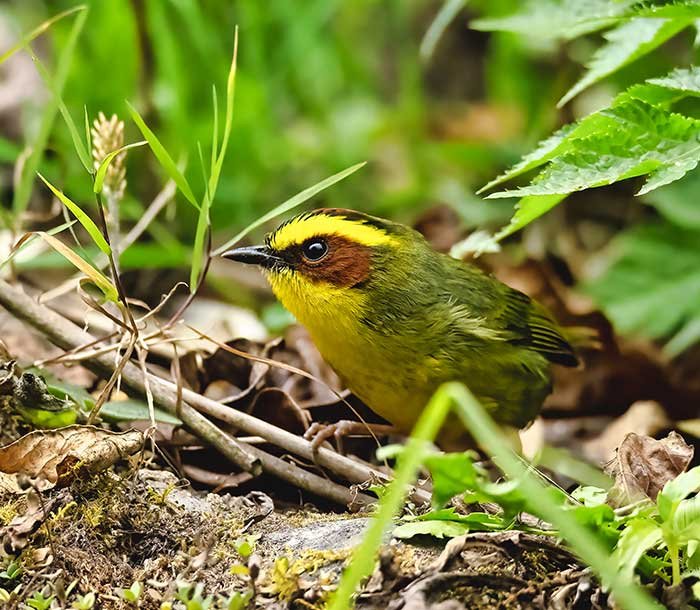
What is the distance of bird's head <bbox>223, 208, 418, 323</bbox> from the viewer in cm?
369

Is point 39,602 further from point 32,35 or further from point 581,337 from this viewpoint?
point 581,337

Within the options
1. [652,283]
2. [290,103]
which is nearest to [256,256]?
[652,283]

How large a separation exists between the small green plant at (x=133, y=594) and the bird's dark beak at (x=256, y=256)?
61.9 inches

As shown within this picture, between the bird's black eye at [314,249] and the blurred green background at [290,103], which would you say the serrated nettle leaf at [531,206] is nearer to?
the bird's black eye at [314,249]

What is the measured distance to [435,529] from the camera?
7.94ft

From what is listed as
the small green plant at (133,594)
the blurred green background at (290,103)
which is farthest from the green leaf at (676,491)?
the blurred green background at (290,103)

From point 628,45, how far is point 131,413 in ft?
6.76

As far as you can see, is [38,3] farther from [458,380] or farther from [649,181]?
[649,181]

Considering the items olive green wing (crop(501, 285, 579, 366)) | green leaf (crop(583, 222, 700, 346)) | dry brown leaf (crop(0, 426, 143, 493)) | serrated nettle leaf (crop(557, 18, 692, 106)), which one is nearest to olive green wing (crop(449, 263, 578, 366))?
olive green wing (crop(501, 285, 579, 366))

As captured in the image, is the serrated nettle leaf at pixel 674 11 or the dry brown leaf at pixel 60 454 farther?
the serrated nettle leaf at pixel 674 11

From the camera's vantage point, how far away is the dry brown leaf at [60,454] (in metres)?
2.64

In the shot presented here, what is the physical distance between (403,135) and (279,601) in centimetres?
537

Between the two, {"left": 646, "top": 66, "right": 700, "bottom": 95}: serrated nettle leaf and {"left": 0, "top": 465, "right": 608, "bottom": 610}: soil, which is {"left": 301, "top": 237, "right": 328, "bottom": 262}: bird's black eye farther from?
{"left": 646, "top": 66, "right": 700, "bottom": 95}: serrated nettle leaf

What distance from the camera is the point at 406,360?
3590 millimetres
